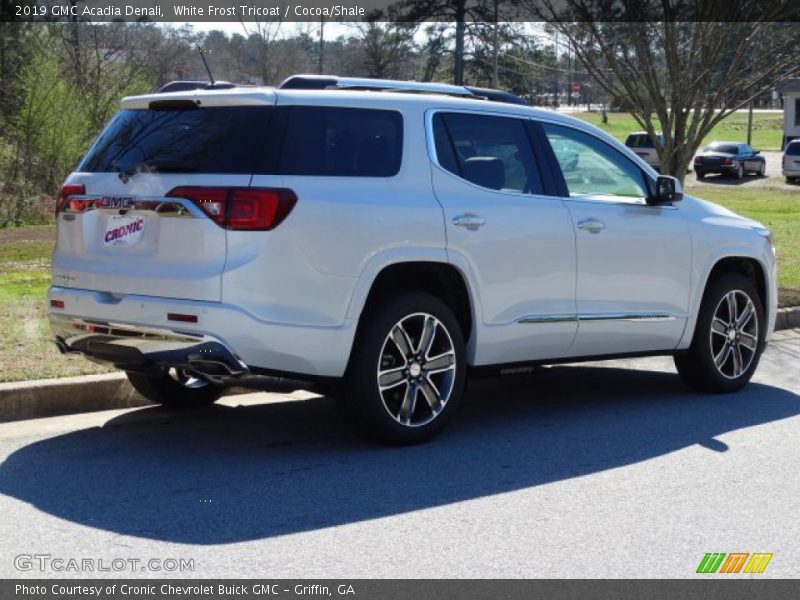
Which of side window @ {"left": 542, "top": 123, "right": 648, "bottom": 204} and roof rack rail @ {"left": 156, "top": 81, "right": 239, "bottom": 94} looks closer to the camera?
roof rack rail @ {"left": 156, "top": 81, "right": 239, "bottom": 94}

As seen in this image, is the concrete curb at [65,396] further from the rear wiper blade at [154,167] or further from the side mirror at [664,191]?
the side mirror at [664,191]

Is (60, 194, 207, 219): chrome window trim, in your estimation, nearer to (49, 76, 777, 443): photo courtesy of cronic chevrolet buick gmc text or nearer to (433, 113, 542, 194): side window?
(49, 76, 777, 443): photo courtesy of cronic chevrolet buick gmc text

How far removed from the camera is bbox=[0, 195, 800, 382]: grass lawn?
8125 mm

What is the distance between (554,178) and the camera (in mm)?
7883

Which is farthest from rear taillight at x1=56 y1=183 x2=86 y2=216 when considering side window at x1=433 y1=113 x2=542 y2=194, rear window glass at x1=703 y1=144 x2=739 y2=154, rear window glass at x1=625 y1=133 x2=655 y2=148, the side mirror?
rear window glass at x1=703 y1=144 x2=739 y2=154

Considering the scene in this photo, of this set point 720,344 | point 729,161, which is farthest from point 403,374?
point 729,161

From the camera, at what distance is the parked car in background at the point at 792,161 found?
48.2 metres

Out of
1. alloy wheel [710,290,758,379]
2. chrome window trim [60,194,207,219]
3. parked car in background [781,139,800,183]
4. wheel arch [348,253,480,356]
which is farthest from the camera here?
parked car in background [781,139,800,183]

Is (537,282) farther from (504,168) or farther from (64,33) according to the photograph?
(64,33)

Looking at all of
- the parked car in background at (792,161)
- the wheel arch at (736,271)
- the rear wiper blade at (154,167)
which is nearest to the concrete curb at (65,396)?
Result: the rear wiper blade at (154,167)

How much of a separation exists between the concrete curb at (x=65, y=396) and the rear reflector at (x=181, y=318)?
65.3 inches

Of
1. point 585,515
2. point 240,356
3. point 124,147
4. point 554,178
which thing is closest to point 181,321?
point 240,356

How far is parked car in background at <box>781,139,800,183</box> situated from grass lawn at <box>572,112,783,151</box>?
68.0 feet

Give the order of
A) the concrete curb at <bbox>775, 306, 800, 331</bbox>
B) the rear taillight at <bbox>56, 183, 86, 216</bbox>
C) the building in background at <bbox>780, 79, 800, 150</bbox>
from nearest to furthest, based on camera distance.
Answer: the rear taillight at <bbox>56, 183, 86, 216</bbox>, the concrete curb at <bbox>775, 306, 800, 331</bbox>, the building in background at <bbox>780, 79, 800, 150</bbox>
